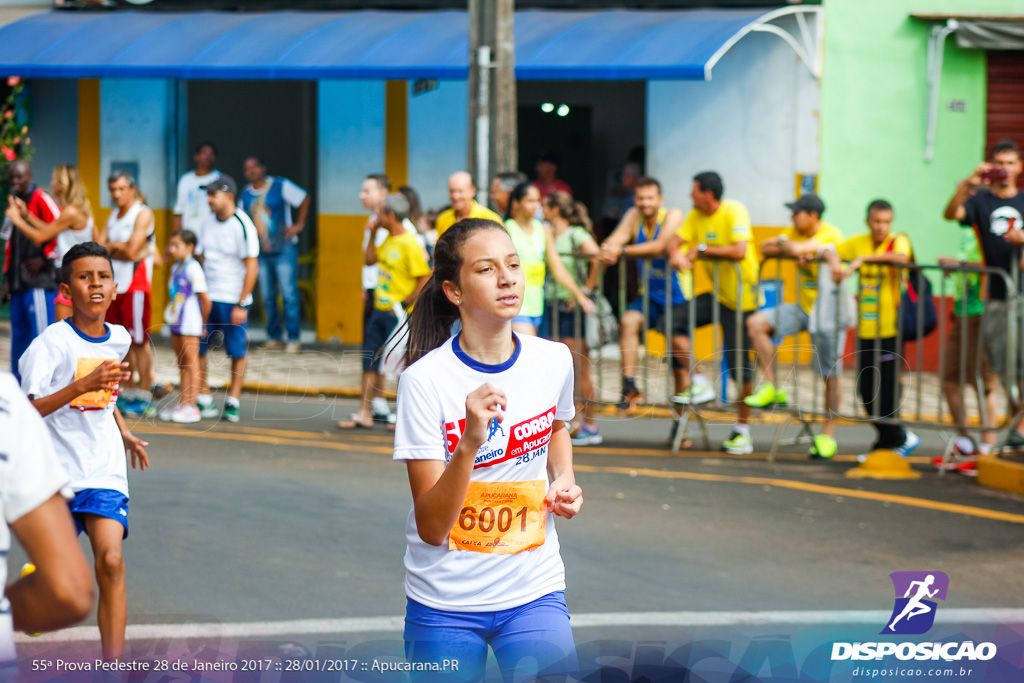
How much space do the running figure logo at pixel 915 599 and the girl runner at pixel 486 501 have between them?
284 centimetres

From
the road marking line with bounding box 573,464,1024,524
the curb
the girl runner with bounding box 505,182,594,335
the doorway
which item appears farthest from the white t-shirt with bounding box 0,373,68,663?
the doorway

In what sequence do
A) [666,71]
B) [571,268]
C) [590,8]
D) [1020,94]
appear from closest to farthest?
[571,268] < [666,71] < [1020,94] < [590,8]

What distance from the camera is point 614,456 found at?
10.3m

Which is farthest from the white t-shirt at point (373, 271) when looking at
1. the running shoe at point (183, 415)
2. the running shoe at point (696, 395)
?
the running shoe at point (696, 395)

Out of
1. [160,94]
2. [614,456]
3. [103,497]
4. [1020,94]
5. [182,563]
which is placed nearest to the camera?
[103,497]

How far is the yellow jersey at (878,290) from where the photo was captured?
1009 centimetres

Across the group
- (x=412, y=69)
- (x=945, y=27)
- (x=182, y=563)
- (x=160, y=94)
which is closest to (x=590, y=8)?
(x=412, y=69)

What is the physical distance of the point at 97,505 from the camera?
504 centimetres

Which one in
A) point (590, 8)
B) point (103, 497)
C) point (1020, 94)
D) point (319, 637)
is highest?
point (590, 8)

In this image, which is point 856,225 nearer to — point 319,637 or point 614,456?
point 614,456

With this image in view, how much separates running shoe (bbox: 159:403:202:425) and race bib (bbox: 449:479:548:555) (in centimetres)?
808

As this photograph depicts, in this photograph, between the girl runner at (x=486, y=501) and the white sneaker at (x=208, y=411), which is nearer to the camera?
the girl runner at (x=486, y=501)

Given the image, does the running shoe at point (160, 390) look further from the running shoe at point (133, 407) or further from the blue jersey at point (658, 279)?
the blue jersey at point (658, 279)

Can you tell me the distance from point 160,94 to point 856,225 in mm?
8665
